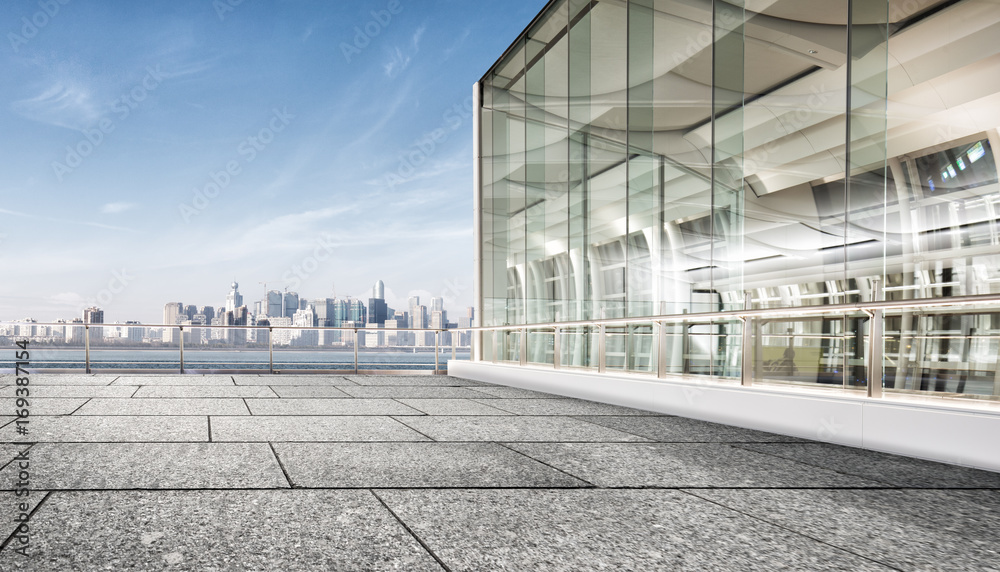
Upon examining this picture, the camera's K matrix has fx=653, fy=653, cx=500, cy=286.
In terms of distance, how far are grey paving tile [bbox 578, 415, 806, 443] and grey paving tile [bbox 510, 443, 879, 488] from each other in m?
0.40

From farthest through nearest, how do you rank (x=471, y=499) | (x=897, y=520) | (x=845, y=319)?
(x=845, y=319), (x=471, y=499), (x=897, y=520)

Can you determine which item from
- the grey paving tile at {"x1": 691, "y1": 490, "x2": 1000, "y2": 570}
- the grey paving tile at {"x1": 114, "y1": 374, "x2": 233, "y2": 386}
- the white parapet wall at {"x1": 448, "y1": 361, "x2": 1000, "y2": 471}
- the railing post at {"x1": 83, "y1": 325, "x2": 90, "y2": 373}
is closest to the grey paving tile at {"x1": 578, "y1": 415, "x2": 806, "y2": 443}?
the white parapet wall at {"x1": 448, "y1": 361, "x2": 1000, "y2": 471}

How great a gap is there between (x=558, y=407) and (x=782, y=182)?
4.93 m

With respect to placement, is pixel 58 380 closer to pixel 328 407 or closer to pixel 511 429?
pixel 328 407

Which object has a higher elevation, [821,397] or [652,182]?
[652,182]

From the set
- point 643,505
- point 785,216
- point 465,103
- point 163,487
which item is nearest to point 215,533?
point 163,487

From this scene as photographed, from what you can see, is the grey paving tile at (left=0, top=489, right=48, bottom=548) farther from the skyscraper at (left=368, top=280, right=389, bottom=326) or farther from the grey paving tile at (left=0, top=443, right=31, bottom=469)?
the skyscraper at (left=368, top=280, right=389, bottom=326)

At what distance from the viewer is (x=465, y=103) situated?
1908 centimetres

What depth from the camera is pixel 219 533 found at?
2.60 meters

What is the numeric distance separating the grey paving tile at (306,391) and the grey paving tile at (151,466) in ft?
15.4

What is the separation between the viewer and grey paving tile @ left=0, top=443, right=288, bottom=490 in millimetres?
3506

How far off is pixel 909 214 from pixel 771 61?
113 inches

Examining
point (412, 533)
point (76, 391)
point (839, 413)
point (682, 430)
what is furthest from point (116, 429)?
→ point (839, 413)

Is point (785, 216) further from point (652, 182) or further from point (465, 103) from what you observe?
point (465, 103)
